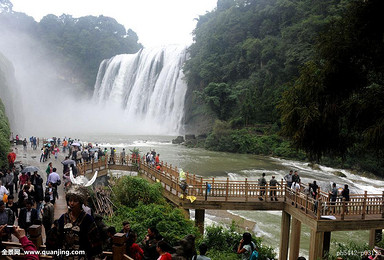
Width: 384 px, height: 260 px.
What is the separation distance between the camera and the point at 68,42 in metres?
83.4

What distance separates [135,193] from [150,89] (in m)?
44.2

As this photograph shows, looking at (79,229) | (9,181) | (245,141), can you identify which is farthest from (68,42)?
(79,229)

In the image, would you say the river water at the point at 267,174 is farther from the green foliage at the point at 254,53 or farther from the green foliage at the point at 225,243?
the green foliage at the point at 254,53

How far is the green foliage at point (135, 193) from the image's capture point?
36.7 ft

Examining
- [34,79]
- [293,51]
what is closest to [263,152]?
[293,51]

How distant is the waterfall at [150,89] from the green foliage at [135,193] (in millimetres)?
37698

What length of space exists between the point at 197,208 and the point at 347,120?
5867 millimetres

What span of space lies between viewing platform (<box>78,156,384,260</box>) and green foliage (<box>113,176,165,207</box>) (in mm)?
781

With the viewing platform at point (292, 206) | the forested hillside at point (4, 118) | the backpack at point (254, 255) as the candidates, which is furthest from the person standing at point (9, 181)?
the backpack at point (254, 255)

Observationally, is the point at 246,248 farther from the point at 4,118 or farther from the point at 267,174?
the point at 4,118

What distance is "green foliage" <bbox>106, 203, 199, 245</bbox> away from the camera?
26.1 ft

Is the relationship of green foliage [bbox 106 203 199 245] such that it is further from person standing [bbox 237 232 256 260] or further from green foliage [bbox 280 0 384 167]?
green foliage [bbox 280 0 384 167]

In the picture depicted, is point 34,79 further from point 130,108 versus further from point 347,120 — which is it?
point 347,120

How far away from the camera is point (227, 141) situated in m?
35.1
